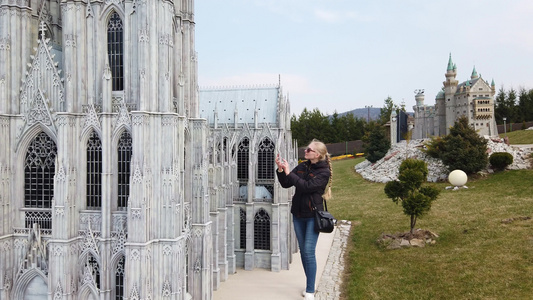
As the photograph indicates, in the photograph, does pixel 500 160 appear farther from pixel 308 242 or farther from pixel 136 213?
pixel 308 242

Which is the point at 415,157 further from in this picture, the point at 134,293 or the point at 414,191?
the point at 134,293

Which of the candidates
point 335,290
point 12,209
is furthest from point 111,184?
point 335,290

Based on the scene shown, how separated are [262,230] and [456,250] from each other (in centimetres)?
1340

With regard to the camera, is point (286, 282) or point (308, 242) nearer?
point (308, 242)

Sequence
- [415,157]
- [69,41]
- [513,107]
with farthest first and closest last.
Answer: [513,107] → [415,157] → [69,41]

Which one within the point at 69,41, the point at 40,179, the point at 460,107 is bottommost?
the point at 40,179

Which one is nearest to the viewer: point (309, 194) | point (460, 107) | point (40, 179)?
point (309, 194)

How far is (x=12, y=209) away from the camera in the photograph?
17984 mm

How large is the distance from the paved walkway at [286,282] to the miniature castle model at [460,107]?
113ft

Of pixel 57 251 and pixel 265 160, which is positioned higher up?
pixel 265 160

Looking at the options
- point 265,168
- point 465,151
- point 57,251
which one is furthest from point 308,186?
point 465,151

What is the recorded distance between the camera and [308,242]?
7.71 metres

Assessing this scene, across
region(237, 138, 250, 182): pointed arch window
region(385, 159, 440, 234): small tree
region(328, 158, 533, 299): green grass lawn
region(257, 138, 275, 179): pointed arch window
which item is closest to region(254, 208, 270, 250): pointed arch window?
region(257, 138, 275, 179): pointed arch window

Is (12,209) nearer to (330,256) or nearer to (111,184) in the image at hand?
(111,184)
